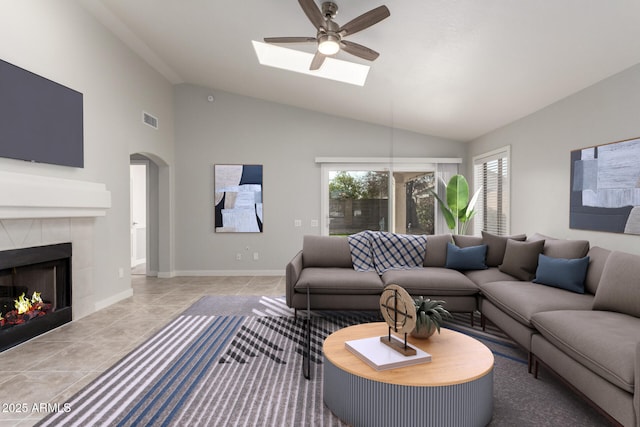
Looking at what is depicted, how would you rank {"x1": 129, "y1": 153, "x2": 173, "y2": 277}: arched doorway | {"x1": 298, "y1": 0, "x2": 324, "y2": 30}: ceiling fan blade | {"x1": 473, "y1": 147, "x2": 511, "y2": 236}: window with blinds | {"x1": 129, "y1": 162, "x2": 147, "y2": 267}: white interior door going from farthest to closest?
{"x1": 129, "y1": 162, "x2": 147, "y2": 267}: white interior door → {"x1": 129, "y1": 153, "x2": 173, "y2": 277}: arched doorway → {"x1": 473, "y1": 147, "x2": 511, "y2": 236}: window with blinds → {"x1": 298, "y1": 0, "x2": 324, "y2": 30}: ceiling fan blade

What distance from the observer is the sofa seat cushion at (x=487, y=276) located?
11.4 feet

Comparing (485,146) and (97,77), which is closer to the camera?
(97,77)

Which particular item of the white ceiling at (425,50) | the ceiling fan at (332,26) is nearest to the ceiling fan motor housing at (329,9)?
the ceiling fan at (332,26)

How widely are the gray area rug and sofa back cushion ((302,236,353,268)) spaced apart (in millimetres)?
921

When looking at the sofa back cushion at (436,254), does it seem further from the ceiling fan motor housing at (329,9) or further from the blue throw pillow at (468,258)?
the ceiling fan motor housing at (329,9)

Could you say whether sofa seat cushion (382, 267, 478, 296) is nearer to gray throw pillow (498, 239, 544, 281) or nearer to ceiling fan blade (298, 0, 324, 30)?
gray throw pillow (498, 239, 544, 281)

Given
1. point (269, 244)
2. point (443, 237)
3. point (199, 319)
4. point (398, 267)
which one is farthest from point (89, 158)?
point (443, 237)

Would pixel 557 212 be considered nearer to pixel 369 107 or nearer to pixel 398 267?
pixel 398 267

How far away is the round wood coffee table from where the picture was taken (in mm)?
1731

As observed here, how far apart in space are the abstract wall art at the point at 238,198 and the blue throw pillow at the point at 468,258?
343 centimetres

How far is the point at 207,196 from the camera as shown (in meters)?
6.23

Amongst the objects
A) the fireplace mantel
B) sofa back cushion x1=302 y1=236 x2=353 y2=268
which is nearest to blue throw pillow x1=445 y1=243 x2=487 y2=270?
sofa back cushion x1=302 y1=236 x2=353 y2=268

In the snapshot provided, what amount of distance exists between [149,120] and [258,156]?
181 centimetres

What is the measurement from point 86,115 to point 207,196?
2.55 meters
